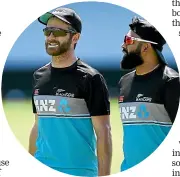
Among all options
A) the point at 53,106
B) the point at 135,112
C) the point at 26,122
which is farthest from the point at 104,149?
the point at 26,122

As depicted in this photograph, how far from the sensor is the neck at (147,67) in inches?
191

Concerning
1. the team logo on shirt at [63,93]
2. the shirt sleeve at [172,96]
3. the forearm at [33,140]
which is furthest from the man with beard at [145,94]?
the forearm at [33,140]

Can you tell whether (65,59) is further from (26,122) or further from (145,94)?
(26,122)

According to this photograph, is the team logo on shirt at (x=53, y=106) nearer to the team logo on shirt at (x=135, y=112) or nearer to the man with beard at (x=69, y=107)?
the man with beard at (x=69, y=107)

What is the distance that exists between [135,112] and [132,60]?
1.24ft

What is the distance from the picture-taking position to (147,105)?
4789mm

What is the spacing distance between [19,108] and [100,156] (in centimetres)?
124

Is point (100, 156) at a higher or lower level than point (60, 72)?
lower

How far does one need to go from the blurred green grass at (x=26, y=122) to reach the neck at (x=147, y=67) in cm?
28

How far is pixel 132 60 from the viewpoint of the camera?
497 cm

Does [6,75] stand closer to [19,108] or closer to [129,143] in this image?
[19,108]

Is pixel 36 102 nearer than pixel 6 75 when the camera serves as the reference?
Yes

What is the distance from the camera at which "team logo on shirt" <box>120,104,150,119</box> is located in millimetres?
4805

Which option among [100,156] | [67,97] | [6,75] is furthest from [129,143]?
[6,75]
